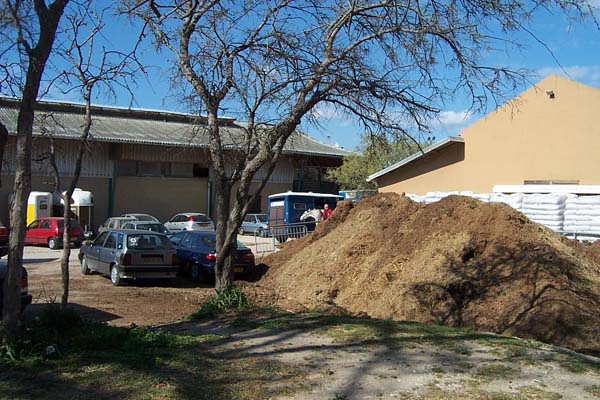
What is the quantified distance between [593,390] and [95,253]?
1541cm

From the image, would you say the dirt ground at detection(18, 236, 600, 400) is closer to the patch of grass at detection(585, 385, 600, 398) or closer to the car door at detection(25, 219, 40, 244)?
the patch of grass at detection(585, 385, 600, 398)

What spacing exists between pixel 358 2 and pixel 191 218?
84.4 feet

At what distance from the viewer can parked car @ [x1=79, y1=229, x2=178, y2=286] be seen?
1639 centimetres

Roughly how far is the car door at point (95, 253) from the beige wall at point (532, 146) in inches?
529

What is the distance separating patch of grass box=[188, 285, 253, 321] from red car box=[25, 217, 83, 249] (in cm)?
2042

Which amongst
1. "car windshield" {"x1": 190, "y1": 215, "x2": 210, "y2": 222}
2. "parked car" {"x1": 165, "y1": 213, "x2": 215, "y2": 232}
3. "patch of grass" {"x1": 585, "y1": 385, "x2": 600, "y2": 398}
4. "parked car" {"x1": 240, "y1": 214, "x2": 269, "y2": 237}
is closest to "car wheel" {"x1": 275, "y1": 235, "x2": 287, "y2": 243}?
"parked car" {"x1": 165, "y1": 213, "x2": 215, "y2": 232}

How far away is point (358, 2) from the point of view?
9.45 metres

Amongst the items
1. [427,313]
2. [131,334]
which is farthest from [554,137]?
[131,334]

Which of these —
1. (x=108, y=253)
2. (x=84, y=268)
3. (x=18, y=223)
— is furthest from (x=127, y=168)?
(x=18, y=223)

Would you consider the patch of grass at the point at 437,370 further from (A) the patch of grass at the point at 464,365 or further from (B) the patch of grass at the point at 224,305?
(B) the patch of grass at the point at 224,305

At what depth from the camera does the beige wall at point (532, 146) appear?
2177 cm

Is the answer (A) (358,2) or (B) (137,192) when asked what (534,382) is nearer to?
(A) (358,2)

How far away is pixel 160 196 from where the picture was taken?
Result: 136ft

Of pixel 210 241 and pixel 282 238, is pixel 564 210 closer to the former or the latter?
pixel 210 241
